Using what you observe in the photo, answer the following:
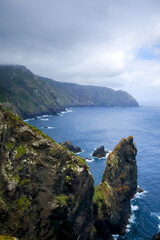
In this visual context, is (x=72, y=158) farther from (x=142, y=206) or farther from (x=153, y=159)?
(x=153, y=159)

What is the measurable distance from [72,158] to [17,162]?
8028 millimetres

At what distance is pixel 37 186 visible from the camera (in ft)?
76.4

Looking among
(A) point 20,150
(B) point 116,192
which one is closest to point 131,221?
(B) point 116,192

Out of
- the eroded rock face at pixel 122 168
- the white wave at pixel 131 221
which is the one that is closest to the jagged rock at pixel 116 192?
the eroded rock face at pixel 122 168


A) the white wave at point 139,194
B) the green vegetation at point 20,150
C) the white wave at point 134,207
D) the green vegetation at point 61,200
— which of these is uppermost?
the green vegetation at point 20,150

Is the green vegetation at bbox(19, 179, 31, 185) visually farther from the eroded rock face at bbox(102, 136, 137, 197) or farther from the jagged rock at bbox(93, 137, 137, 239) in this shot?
the eroded rock face at bbox(102, 136, 137, 197)

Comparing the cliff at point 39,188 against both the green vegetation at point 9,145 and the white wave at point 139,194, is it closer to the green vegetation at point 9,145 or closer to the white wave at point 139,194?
the green vegetation at point 9,145

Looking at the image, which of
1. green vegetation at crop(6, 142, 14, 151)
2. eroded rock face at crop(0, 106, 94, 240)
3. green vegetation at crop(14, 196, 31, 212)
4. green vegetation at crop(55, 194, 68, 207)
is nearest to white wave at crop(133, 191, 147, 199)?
eroded rock face at crop(0, 106, 94, 240)

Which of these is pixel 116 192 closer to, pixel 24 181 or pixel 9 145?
pixel 24 181

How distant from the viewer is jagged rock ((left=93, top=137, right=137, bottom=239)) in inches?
1495

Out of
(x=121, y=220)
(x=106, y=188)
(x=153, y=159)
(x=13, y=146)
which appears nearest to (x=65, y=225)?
(x=13, y=146)

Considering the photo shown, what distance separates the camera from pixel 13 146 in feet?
76.1

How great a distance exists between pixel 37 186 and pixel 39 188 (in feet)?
1.22

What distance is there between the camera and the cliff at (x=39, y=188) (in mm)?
21000
